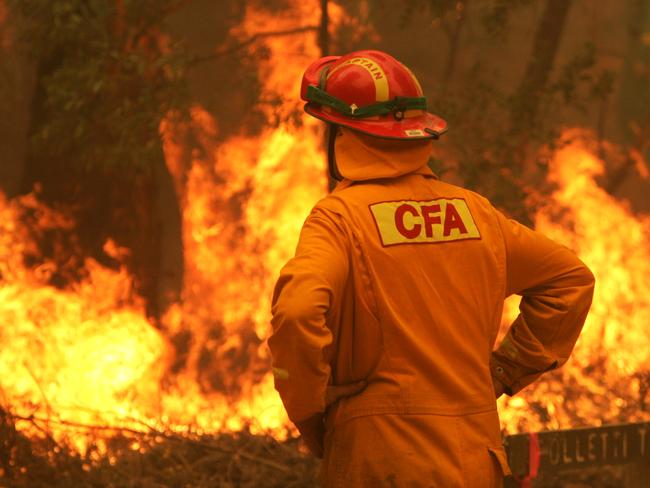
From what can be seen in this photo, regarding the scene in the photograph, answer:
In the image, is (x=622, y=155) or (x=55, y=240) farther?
(x=622, y=155)

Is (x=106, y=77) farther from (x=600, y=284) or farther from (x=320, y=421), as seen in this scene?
(x=320, y=421)

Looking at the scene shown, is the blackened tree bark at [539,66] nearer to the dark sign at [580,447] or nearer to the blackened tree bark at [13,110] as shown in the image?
the dark sign at [580,447]

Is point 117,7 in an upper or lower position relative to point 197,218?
upper

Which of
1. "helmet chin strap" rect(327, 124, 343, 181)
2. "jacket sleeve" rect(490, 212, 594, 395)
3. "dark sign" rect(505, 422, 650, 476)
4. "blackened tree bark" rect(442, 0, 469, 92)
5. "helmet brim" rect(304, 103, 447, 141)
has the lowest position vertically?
"dark sign" rect(505, 422, 650, 476)

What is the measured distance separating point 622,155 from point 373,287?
7863 millimetres

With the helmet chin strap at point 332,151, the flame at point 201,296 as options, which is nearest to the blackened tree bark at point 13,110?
the flame at point 201,296

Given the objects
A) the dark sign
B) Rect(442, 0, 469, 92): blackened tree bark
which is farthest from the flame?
the dark sign

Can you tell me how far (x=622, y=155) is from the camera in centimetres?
1006

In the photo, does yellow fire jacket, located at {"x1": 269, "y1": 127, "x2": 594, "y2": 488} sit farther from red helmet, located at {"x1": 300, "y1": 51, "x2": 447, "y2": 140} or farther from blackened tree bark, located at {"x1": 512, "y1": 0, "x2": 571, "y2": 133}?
blackened tree bark, located at {"x1": 512, "y1": 0, "x2": 571, "y2": 133}

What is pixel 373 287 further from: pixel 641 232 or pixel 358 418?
pixel 641 232

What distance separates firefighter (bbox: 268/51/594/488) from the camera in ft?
8.91

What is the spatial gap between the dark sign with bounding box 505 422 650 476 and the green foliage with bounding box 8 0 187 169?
3.64 metres

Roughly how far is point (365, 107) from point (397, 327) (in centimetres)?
66

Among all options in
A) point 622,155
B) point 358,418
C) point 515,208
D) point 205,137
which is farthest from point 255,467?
point 622,155
